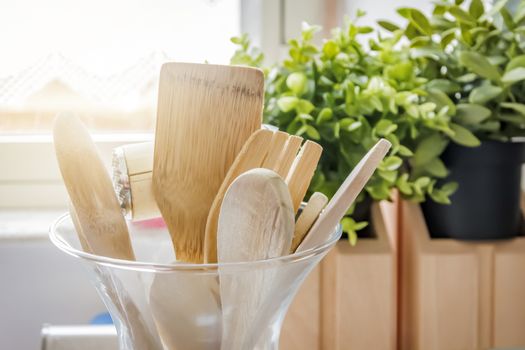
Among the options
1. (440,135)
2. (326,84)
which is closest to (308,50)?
(326,84)

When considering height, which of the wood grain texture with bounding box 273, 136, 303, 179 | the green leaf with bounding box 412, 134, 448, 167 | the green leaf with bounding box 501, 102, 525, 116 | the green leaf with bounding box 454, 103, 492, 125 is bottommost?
the green leaf with bounding box 412, 134, 448, 167

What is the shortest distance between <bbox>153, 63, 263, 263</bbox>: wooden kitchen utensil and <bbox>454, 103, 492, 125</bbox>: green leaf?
0.35 m

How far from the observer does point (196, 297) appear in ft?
1.31

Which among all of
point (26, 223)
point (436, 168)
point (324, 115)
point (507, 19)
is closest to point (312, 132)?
point (324, 115)

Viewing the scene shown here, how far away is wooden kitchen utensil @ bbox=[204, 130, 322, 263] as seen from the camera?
0.43 m

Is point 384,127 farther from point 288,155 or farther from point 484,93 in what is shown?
point 288,155

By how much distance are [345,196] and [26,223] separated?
0.61 metres

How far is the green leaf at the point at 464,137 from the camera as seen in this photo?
71 cm

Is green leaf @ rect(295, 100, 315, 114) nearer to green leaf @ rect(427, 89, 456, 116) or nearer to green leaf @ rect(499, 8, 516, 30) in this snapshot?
green leaf @ rect(427, 89, 456, 116)

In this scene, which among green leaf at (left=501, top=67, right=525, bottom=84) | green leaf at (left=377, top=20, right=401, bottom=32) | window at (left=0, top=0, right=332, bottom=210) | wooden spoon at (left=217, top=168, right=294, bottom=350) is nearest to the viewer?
wooden spoon at (left=217, top=168, right=294, bottom=350)

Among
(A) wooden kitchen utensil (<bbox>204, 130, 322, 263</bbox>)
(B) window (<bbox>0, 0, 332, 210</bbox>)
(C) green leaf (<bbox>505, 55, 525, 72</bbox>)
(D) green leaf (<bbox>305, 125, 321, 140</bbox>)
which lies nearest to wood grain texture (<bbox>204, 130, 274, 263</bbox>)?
(A) wooden kitchen utensil (<bbox>204, 130, 322, 263</bbox>)

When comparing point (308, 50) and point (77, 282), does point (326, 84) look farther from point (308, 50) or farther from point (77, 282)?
point (77, 282)

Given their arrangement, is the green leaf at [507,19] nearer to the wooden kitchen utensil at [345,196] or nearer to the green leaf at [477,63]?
the green leaf at [477,63]

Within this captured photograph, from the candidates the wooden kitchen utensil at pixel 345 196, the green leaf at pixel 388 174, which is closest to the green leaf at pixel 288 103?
the green leaf at pixel 388 174
